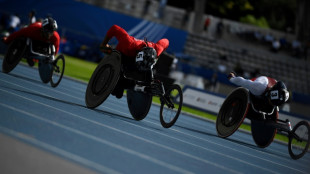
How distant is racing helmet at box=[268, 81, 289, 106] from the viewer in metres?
9.84

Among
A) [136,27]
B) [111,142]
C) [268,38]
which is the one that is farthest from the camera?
[268,38]

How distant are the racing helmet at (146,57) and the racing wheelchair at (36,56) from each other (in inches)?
138

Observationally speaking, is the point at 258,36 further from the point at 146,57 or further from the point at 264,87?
the point at 146,57

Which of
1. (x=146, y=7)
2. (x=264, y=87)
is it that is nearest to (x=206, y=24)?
(x=146, y=7)

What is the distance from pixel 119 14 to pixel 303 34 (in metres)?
18.7

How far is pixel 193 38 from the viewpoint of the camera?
38406 millimetres

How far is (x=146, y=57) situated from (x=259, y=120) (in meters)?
3.09

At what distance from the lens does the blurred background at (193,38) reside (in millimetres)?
30250

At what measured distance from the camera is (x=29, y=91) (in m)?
10.0

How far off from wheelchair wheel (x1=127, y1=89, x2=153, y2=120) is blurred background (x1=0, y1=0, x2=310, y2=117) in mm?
17101

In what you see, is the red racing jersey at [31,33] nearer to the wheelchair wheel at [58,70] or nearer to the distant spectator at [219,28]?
the wheelchair wheel at [58,70]

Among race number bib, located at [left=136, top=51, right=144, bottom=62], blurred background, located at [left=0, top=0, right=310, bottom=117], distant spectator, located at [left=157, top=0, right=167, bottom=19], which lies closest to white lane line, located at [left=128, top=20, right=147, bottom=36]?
blurred background, located at [left=0, top=0, right=310, bottom=117]

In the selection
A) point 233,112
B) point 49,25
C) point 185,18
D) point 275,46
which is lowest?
point 233,112

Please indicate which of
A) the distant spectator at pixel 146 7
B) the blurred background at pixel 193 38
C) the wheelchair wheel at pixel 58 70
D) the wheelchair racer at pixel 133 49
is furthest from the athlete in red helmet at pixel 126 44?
the distant spectator at pixel 146 7
